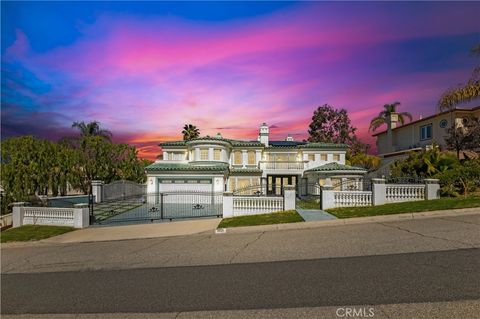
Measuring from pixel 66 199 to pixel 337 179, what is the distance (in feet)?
82.0

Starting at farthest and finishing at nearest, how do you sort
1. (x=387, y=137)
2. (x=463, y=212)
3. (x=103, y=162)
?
(x=387, y=137) → (x=103, y=162) → (x=463, y=212)

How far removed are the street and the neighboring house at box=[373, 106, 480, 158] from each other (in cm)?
2298

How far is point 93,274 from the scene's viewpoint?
21.6 feet

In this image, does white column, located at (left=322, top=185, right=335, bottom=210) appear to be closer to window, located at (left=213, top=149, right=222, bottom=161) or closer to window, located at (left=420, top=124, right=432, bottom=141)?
window, located at (left=213, top=149, right=222, bottom=161)

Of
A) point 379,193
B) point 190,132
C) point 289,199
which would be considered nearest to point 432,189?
point 379,193

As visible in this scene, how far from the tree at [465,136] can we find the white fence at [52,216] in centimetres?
2925

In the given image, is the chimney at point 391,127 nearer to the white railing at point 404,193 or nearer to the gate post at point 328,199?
the white railing at point 404,193

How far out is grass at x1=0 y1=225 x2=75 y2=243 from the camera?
11695 millimetres

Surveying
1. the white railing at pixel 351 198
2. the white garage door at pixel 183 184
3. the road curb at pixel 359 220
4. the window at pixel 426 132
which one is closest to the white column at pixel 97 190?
the white garage door at pixel 183 184

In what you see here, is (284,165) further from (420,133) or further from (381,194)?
(381,194)

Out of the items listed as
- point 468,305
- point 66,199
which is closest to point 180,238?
point 468,305

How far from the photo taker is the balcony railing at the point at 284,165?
110 ft

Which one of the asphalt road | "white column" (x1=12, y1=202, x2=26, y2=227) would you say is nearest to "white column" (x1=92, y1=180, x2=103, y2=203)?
"white column" (x1=12, y1=202, x2=26, y2=227)

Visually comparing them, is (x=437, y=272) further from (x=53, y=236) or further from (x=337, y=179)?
(x=337, y=179)
